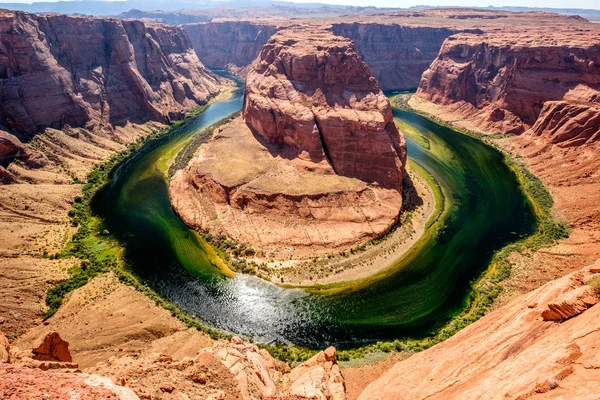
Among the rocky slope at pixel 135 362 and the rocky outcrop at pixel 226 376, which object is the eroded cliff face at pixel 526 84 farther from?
the rocky slope at pixel 135 362

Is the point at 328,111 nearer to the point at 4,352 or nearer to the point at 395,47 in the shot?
the point at 4,352

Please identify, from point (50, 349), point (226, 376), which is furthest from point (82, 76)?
point (226, 376)

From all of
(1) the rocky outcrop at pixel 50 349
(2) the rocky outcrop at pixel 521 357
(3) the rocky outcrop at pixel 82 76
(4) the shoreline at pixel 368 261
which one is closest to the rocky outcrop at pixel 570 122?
(4) the shoreline at pixel 368 261

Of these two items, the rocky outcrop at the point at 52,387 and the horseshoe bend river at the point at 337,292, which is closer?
the rocky outcrop at the point at 52,387

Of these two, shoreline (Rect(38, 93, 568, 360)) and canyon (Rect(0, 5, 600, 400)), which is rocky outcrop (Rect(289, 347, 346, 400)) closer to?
canyon (Rect(0, 5, 600, 400))

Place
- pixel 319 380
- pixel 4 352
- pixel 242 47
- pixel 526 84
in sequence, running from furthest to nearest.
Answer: pixel 242 47, pixel 526 84, pixel 319 380, pixel 4 352

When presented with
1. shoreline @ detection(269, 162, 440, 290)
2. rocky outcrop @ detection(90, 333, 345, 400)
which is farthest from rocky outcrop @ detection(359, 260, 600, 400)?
shoreline @ detection(269, 162, 440, 290)
